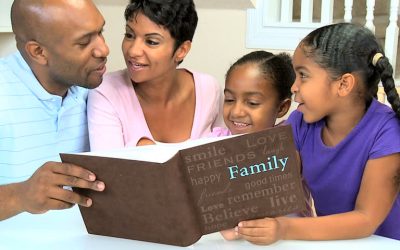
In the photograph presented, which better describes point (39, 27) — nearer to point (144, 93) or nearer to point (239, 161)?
point (144, 93)

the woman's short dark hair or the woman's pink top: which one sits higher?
the woman's short dark hair

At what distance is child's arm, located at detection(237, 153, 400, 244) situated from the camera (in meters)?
1.00

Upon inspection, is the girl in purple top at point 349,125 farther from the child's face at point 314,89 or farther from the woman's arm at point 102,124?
the woman's arm at point 102,124

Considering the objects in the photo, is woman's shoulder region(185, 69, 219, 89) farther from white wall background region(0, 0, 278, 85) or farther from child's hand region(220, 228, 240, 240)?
white wall background region(0, 0, 278, 85)

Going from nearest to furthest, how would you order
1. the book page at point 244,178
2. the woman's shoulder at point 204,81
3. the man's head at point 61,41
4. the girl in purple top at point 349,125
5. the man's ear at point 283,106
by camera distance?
the book page at point 244,178 < the girl in purple top at point 349,125 < the man's head at point 61,41 < the man's ear at point 283,106 < the woman's shoulder at point 204,81

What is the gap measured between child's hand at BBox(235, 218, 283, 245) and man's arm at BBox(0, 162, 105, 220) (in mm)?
272

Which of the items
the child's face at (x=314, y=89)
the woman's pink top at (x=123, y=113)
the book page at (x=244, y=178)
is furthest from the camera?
the woman's pink top at (x=123, y=113)

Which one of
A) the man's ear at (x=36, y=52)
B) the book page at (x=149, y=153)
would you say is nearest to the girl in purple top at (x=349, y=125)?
the book page at (x=149, y=153)

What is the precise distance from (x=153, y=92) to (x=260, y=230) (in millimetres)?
728

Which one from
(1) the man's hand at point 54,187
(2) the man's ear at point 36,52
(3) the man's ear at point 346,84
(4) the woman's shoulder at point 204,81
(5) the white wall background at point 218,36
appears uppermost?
(2) the man's ear at point 36,52

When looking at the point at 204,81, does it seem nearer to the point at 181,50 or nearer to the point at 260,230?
the point at 181,50

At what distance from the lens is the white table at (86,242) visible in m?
1.01

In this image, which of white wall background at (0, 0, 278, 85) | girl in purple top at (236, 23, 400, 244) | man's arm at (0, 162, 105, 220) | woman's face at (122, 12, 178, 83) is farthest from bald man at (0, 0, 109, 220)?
white wall background at (0, 0, 278, 85)

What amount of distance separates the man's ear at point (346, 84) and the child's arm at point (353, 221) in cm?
18
